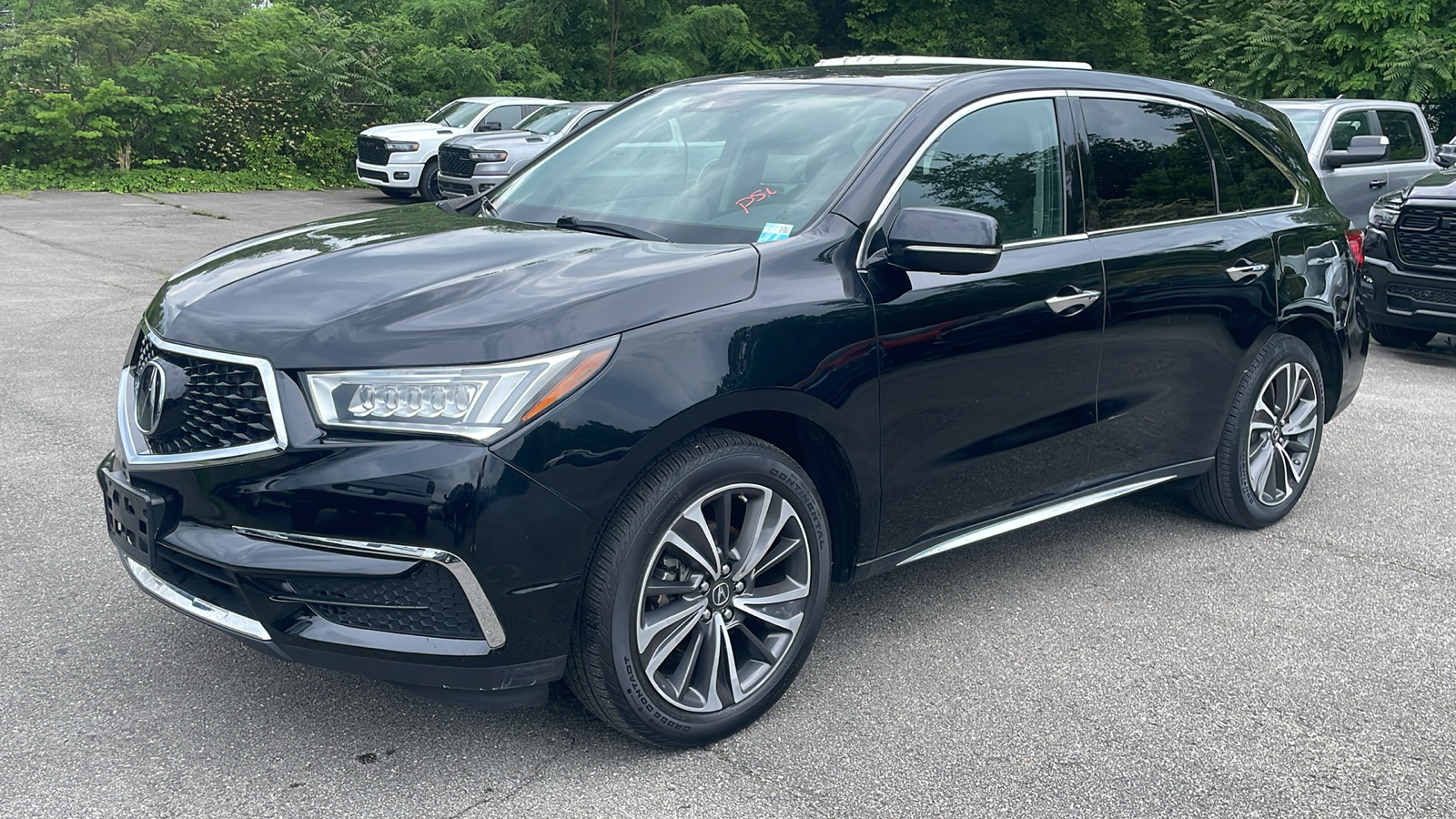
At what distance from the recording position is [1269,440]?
204 inches

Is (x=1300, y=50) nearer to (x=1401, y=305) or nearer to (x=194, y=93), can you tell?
(x=1401, y=305)

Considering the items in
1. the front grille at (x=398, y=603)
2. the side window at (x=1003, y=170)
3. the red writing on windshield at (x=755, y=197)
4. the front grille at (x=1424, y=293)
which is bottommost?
the front grille at (x=398, y=603)

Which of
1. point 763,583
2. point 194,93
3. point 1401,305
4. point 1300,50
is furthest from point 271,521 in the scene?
point 1300,50

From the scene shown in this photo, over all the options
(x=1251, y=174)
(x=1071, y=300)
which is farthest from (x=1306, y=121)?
(x=1071, y=300)

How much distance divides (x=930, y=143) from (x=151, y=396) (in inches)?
89.5

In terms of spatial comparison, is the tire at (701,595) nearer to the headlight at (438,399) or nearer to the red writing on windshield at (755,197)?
the headlight at (438,399)

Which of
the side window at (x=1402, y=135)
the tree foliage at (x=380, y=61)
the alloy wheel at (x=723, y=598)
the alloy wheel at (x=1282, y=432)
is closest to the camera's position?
the alloy wheel at (x=723, y=598)

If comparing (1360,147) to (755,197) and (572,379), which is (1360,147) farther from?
(572,379)

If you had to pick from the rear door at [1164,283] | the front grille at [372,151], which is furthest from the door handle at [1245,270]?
the front grille at [372,151]

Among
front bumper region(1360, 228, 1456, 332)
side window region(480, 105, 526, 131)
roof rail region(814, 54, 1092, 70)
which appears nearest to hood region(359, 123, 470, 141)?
side window region(480, 105, 526, 131)

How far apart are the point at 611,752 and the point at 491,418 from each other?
98 centimetres

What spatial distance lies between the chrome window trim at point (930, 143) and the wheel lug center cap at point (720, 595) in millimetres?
957

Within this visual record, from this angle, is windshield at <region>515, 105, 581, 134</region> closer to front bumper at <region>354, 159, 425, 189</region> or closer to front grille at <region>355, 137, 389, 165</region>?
front bumper at <region>354, 159, 425, 189</region>

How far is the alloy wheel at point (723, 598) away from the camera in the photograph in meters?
3.20
